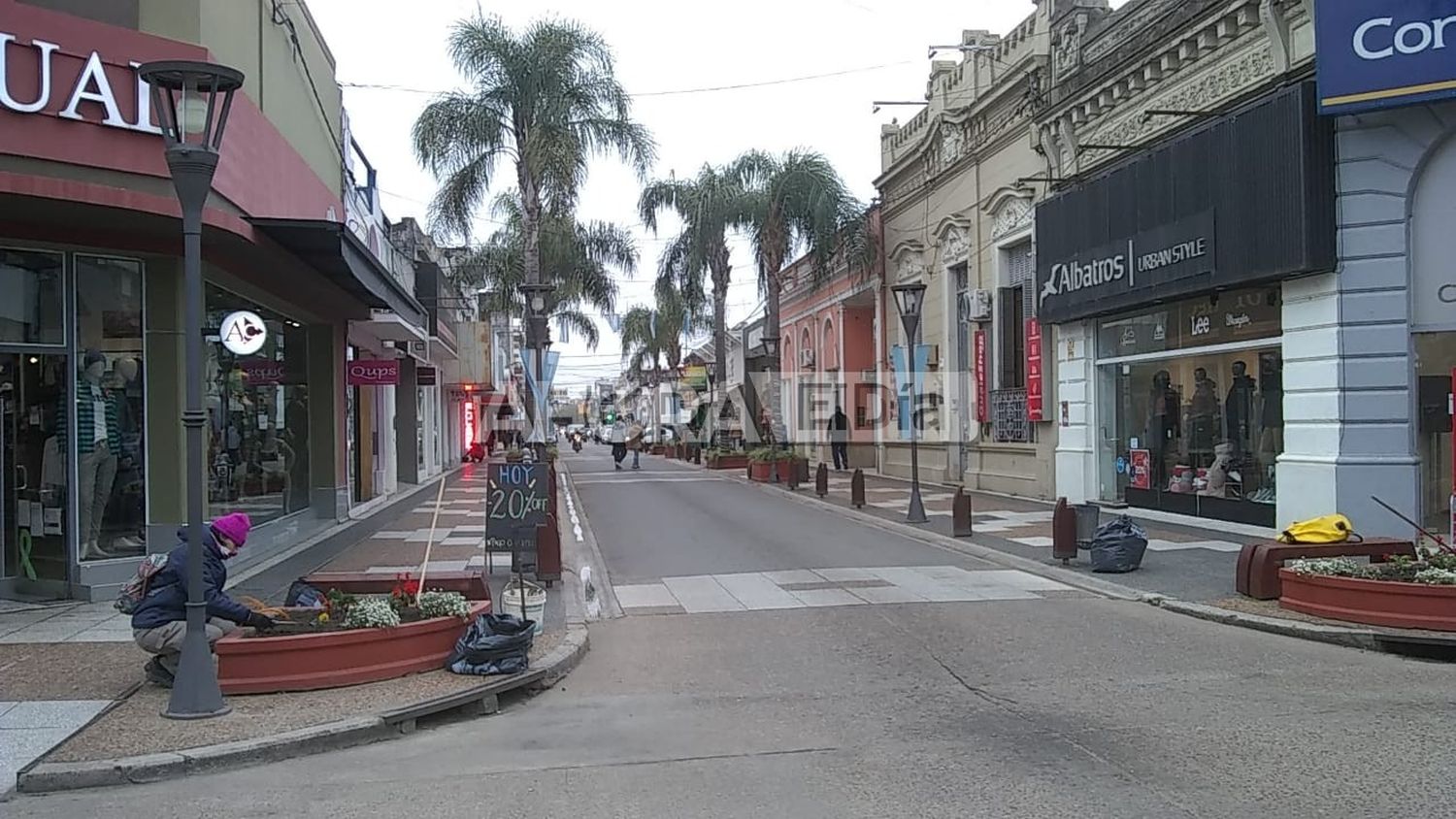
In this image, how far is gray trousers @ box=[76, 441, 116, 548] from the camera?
11.7 m

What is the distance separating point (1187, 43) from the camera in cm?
1684

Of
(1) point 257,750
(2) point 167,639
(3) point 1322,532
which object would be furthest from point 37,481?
(3) point 1322,532

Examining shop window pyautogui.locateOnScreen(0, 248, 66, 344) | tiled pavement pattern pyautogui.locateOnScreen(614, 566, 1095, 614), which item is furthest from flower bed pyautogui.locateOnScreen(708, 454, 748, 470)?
shop window pyautogui.locateOnScreen(0, 248, 66, 344)

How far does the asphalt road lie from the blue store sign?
275 inches

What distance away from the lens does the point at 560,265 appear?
4100 centimetres

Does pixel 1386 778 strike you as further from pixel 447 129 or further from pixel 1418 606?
pixel 447 129

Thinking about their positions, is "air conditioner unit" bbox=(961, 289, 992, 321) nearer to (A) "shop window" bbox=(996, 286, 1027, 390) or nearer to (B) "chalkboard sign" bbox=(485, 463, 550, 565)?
(A) "shop window" bbox=(996, 286, 1027, 390)

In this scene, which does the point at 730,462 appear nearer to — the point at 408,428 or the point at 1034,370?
the point at 408,428

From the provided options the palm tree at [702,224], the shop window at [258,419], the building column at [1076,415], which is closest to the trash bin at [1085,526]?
the building column at [1076,415]

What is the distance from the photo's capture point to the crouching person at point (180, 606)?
7758mm

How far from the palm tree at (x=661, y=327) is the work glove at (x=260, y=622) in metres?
31.9

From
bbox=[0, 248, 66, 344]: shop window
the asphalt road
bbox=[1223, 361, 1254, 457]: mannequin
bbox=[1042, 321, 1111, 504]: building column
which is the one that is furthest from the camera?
bbox=[1042, 321, 1111, 504]: building column

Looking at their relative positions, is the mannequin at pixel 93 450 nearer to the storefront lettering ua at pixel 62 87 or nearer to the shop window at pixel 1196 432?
the storefront lettering ua at pixel 62 87

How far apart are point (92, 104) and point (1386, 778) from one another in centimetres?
1133
